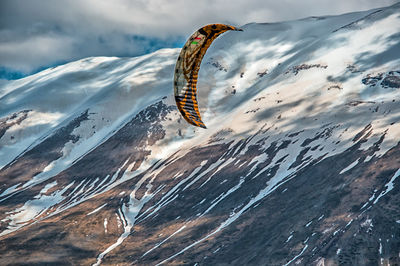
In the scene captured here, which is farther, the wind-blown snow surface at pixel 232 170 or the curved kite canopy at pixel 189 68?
the wind-blown snow surface at pixel 232 170

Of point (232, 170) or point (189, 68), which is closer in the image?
point (189, 68)

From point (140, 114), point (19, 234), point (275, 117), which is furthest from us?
Result: point (140, 114)

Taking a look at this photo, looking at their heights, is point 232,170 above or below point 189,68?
below

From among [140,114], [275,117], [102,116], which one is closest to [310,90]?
[275,117]

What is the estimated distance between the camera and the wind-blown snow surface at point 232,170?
279 feet

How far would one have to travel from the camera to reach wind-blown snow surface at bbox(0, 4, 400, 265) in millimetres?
85000

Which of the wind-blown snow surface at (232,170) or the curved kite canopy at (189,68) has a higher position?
the curved kite canopy at (189,68)

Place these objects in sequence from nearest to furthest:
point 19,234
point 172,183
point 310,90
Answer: point 19,234 → point 172,183 → point 310,90

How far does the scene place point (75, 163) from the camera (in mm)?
157250

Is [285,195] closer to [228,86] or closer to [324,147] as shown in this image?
[324,147]

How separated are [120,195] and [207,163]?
2324 cm

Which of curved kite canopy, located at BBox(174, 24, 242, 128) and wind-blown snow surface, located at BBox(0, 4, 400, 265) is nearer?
curved kite canopy, located at BBox(174, 24, 242, 128)

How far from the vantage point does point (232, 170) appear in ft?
396

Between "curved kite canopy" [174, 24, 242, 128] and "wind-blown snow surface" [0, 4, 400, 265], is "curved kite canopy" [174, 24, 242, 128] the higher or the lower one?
the higher one
